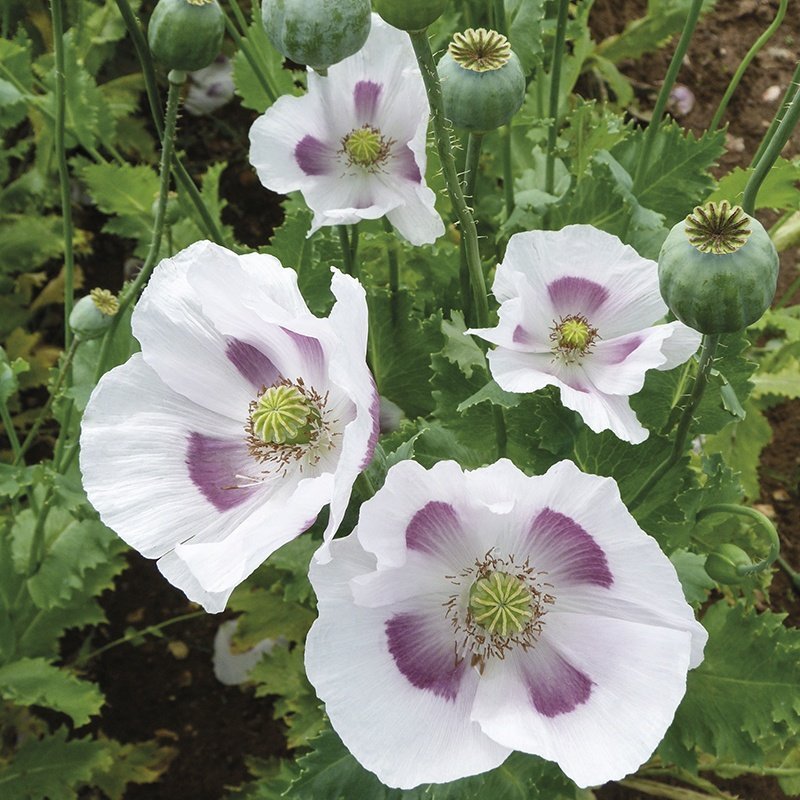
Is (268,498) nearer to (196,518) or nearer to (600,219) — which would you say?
(196,518)

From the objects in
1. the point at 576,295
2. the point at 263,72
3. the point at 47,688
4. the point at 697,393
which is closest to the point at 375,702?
the point at 697,393

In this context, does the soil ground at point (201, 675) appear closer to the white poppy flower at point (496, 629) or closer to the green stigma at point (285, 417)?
the white poppy flower at point (496, 629)

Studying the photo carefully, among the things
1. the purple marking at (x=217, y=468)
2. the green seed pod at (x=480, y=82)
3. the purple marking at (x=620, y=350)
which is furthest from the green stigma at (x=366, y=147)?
the purple marking at (x=217, y=468)

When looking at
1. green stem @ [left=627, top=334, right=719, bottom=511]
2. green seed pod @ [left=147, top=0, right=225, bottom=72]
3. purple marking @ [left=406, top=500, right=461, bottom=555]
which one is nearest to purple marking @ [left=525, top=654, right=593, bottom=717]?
purple marking @ [left=406, top=500, right=461, bottom=555]

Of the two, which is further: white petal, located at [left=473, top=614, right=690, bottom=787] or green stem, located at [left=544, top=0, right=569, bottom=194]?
green stem, located at [left=544, top=0, right=569, bottom=194]

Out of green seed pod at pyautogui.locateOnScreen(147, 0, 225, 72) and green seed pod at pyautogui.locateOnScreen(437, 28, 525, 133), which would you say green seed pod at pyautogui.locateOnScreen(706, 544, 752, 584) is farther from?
green seed pod at pyautogui.locateOnScreen(147, 0, 225, 72)

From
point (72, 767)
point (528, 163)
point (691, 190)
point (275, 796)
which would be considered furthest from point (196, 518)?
point (528, 163)
